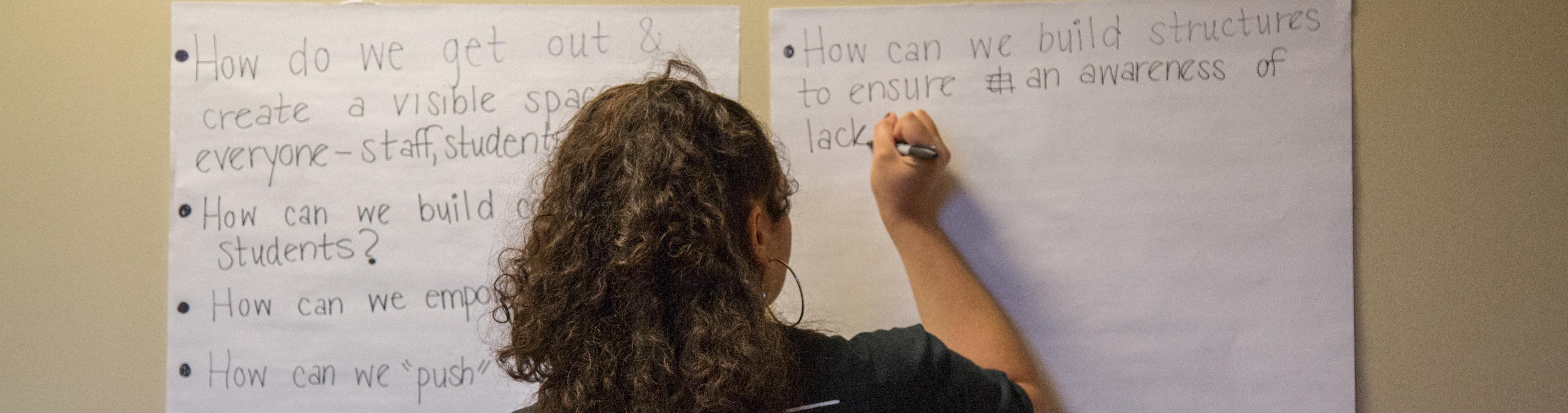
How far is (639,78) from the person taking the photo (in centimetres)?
97

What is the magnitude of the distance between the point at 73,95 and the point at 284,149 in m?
0.28

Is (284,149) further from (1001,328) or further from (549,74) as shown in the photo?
(1001,328)

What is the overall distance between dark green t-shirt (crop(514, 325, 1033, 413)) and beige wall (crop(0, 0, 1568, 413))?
1.38ft

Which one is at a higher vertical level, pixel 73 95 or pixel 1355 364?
pixel 73 95

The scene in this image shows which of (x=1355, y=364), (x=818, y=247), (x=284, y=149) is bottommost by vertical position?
(x=1355, y=364)

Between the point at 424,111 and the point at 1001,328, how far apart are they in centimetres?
75

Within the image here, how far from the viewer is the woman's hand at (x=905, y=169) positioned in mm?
931

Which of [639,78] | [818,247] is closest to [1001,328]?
[818,247]

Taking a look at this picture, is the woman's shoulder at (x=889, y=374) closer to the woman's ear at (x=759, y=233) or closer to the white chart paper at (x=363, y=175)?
the woman's ear at (x=759, y=233)

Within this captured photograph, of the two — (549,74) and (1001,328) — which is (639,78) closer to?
(549,74)

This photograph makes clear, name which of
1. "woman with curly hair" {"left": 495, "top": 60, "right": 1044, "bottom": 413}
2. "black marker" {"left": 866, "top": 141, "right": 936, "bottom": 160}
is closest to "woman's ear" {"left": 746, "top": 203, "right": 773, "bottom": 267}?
"woman with curly hair" {"left": 495, "top": 60, "right": 1044, "bottom": 413}

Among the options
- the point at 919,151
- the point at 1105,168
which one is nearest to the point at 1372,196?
the point at 1105,168

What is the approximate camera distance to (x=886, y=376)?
684 mm

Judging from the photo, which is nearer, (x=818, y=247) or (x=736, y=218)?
(x=736, y=218)
